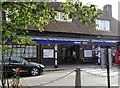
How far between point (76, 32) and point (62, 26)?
173 centimetres

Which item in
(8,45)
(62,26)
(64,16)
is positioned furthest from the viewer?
(62,26)

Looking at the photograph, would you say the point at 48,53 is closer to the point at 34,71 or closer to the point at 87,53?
the point at 87,53

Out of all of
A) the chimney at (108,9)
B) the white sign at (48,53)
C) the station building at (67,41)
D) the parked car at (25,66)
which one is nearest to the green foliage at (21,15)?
the parked car at (25,66)

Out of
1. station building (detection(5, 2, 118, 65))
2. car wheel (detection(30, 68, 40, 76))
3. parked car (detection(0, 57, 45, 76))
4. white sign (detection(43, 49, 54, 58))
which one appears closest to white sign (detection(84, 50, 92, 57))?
station building (detection(5, 2, 118, 65))

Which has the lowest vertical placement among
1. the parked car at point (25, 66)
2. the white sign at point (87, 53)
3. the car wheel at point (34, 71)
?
the car wheel at point (34, 71)

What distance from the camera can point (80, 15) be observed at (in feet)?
17.7

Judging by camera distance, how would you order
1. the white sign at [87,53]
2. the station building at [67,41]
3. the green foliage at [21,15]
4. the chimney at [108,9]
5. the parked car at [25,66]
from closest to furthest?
the green foliage at [21,15] < the parked car at [25,66] < the station building at [67,41] < the white sign at [87,53] < the chimney at [108,9]

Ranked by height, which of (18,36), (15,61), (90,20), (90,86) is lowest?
(90,86)

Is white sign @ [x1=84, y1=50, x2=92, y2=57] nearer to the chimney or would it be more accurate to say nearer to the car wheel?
the chimney

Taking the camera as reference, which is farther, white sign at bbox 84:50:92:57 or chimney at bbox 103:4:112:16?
chimney at bbox 103:4:112:16

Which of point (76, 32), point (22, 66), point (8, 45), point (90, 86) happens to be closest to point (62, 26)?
point (76, 32)

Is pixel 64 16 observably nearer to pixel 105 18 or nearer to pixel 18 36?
pixel 18 36

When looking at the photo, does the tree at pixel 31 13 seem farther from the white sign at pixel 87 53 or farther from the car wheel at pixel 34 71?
the white sign at pixel 87 53

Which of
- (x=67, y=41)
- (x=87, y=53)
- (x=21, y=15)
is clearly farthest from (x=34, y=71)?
(x=87, y=53)
